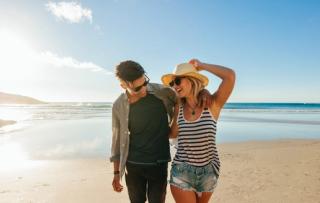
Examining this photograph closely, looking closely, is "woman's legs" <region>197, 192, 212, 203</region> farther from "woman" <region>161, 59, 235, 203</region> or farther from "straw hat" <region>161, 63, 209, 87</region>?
"straw hat" <region>161, 63, 209, 87</region>

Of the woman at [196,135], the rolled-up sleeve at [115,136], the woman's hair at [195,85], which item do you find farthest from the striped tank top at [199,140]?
the rolled-up sleeve at [115,136]

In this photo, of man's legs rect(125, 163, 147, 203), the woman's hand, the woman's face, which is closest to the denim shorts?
man's legs rect(125, 163, 147, 203)

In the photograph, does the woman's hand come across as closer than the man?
Yes

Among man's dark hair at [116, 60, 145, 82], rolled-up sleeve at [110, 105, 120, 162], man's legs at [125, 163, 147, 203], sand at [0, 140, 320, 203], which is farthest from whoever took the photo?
sand at [0, 140, 320, 203]

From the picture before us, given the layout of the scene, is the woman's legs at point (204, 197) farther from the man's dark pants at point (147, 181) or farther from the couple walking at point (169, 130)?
the man's dark pants at point (147, 181)

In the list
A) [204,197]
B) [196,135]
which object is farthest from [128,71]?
[204,197]

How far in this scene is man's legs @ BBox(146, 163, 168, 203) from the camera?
3.67 metres

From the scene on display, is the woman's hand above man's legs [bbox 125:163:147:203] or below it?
above

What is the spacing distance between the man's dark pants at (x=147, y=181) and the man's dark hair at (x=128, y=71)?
97cm

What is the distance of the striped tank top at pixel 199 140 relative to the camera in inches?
130

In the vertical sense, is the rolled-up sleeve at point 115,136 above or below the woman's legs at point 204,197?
above

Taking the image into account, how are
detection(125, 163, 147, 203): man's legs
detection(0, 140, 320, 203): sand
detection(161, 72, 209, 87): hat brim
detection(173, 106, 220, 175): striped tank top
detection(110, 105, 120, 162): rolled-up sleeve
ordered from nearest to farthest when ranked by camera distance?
1. detection(173, 106, 220, 175): striped tank top
2. detection(161, 72, 209, 87): hat brim
3. detection(125, 163, 147, 203): man's legs
4. detection(110, 105, 120, 162): rolled-up sleeve
5. detection(0, 140, 320, 203): sand

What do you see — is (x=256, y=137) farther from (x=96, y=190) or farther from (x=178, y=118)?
(x=178, y=118)

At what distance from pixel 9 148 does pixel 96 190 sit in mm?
8146
